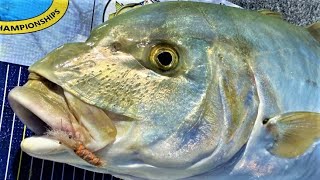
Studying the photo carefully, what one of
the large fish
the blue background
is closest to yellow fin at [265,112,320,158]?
the large fish

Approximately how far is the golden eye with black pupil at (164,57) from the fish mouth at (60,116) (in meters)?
0.13

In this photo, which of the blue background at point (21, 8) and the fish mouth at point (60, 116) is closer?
the fish mouth at point (60, 116)

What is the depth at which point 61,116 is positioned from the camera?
89 cm

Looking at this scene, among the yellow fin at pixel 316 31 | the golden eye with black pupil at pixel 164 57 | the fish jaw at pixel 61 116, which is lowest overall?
the fish jaw at pixel 61 116

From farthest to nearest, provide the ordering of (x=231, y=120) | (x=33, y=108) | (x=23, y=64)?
(x=23, y=64)
(x=231, y=120)
(x=33, y=108)

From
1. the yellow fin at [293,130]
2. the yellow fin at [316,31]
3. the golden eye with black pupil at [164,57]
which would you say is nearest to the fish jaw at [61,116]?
the golden eye with black pupil at [164,57]

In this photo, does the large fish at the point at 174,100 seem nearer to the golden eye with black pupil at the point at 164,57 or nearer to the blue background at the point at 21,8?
the golden eye with black pupil at the point at 164,57

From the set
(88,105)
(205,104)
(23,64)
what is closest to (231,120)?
(205,104)

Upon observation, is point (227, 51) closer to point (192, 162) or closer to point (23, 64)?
point (192, 162)

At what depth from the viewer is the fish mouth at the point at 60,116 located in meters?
0.89

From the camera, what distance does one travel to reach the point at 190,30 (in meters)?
1.03

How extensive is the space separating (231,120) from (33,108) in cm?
35

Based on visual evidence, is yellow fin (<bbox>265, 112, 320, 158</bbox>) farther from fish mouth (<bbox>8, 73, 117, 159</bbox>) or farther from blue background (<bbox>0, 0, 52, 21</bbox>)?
blue background (<bbox>0, 0, 52, 21</bbox>)

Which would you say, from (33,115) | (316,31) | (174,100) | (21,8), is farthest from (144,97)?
(21,8)
